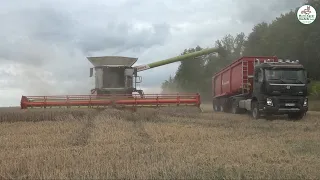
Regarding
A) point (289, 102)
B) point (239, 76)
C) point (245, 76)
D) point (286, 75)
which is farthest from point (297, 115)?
point (239, 76)

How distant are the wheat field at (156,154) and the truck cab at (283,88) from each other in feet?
Result: 18.6

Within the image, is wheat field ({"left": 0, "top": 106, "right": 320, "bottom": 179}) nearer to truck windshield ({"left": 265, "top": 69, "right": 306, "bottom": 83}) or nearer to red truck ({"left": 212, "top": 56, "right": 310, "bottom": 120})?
red truck ({"left": 212, "top": 56, "right": 310, "bottom": 120})

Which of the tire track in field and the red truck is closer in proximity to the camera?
the tire track in field

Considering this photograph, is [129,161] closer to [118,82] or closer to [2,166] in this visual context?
[2,166]

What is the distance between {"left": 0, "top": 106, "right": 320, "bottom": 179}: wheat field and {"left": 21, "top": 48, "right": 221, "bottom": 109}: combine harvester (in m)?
8.45

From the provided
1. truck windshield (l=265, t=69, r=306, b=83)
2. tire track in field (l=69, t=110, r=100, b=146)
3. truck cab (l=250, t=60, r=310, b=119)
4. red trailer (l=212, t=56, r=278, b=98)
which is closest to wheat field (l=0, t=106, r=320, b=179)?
tire track in field (l=69, t=110, r=100, b=146)

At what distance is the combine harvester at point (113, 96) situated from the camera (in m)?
22.5

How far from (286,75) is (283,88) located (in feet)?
2.13

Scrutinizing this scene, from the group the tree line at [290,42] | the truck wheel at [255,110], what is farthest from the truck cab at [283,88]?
the tree line at [290,42]

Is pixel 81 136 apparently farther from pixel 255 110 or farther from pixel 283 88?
Answer: pixel 255 110

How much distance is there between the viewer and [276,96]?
19.9m

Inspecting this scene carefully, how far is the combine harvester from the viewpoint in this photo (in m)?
22.5

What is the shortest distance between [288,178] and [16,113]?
572 inches

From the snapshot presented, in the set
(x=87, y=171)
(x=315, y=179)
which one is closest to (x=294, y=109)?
(x=315, y=179)
